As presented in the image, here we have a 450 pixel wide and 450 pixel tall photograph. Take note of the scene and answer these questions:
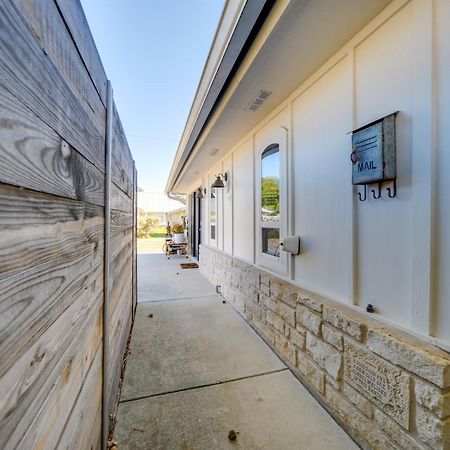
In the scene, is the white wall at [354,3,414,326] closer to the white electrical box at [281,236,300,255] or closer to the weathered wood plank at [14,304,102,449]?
the white electrical box at [281,236,300,255]

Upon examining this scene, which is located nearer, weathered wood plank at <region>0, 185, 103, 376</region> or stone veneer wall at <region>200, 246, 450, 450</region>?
weathered wood plank at <region>0, 185, 103, 376</region>

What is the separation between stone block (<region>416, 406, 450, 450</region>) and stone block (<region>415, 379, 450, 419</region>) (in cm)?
3

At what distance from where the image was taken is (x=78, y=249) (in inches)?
43.0

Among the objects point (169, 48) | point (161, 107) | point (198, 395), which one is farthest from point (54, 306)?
point (161, 107)

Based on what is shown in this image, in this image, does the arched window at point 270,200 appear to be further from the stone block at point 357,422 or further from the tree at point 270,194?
the stone block at point 357,422

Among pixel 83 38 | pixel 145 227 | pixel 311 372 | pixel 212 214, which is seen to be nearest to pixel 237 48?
pixel 83 38

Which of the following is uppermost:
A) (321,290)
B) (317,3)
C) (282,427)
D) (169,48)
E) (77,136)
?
(169,48)

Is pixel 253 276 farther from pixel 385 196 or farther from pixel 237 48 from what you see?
pixel 237 48

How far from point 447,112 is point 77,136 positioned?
73.8 inches

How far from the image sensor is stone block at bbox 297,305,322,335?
7.25ft

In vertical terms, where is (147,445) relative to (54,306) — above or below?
below

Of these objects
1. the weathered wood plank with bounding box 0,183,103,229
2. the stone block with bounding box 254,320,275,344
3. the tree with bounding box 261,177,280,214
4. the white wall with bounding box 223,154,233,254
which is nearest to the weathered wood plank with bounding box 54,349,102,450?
the weathered wood plank with bounding box 0,183,103,229

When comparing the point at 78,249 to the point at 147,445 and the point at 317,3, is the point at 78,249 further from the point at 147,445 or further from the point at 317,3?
the point at 317,3

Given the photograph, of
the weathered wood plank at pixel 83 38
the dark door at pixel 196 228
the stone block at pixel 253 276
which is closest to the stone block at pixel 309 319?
the stone block at pixel 253 276
